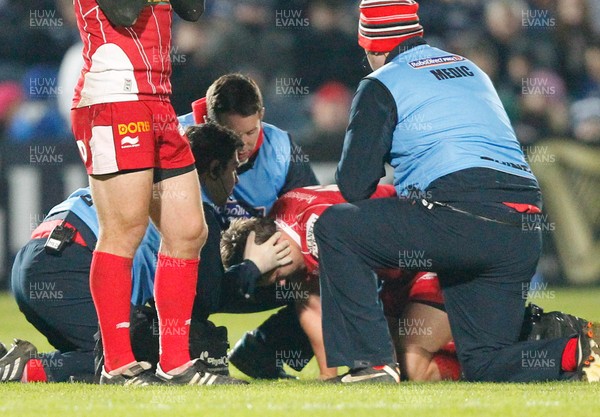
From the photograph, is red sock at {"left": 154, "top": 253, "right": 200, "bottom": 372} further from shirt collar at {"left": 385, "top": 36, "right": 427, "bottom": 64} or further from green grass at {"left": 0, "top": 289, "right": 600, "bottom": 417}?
shirt collar at {"left": 385, "top": 36, "right": 427, "bottom": 64}

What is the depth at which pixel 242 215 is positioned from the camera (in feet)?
20.0

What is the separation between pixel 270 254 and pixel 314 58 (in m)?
6.25

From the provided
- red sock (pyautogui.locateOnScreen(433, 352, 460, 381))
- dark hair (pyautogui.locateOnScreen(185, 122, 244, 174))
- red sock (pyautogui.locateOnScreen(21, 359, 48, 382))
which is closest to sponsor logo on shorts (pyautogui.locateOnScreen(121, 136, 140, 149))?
dark hair (pyautogui.locateOnScreen(185, 122, 244, 174))

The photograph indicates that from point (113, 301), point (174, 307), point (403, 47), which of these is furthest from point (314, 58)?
point (113, 301)

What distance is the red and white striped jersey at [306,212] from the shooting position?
519cm

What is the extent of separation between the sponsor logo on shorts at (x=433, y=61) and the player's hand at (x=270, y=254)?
3.23 ft

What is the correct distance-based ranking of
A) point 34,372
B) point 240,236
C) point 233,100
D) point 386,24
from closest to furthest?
1. point 34,372
2. point 386,24
3. point 240,236
4. point 233,100

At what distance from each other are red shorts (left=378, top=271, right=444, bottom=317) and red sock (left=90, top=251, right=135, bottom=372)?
1.39m

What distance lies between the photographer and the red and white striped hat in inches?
200

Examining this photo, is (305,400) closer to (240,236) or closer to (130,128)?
(130,128)

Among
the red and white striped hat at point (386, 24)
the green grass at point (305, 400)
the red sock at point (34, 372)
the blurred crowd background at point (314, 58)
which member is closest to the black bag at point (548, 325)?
the green grass at point (305, 400)

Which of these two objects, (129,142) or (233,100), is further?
(233,100)

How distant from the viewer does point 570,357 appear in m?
4.71

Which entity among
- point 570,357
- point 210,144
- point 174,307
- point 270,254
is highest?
point 210,144
